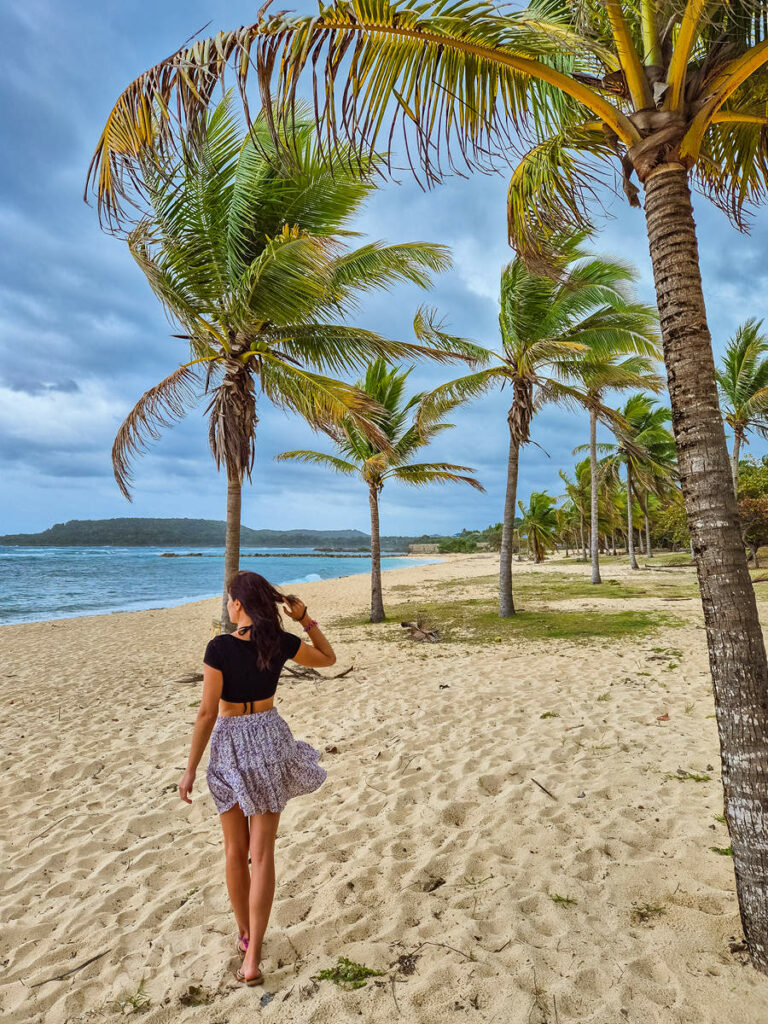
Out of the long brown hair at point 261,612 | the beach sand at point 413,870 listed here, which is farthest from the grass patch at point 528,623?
the long brown hair at point 261,612

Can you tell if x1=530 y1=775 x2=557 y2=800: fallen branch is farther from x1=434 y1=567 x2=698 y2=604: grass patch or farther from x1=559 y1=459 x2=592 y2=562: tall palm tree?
x1=559 y1=459 x2=592 y2=562: tall palm tree

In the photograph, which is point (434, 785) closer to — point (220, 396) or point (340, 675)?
point (340, 675)

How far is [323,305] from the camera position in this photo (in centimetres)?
816

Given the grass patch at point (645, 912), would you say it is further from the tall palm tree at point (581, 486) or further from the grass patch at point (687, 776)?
the tall palm tree at point (581, 486)

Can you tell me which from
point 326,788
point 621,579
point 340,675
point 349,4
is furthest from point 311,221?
point 621,579

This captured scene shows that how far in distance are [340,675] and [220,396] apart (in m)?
4.33

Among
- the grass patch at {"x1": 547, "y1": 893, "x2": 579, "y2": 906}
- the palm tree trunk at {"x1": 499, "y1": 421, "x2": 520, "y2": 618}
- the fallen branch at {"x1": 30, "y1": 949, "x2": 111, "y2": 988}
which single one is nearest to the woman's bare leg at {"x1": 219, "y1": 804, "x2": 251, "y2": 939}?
the fallen branch at {"x1": 30, "y1": 949, "x2": 111, "y2": 988}

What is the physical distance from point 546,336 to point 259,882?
1188 centimetres

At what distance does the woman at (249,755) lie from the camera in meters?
2.36

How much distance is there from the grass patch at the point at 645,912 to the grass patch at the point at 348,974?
123cm

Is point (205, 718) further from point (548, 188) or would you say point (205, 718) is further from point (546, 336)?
point (546, 336)

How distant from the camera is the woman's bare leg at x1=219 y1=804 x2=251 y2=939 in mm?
2424

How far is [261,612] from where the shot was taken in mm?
2445

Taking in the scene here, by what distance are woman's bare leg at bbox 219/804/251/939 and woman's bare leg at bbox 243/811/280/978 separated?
0.26ft
